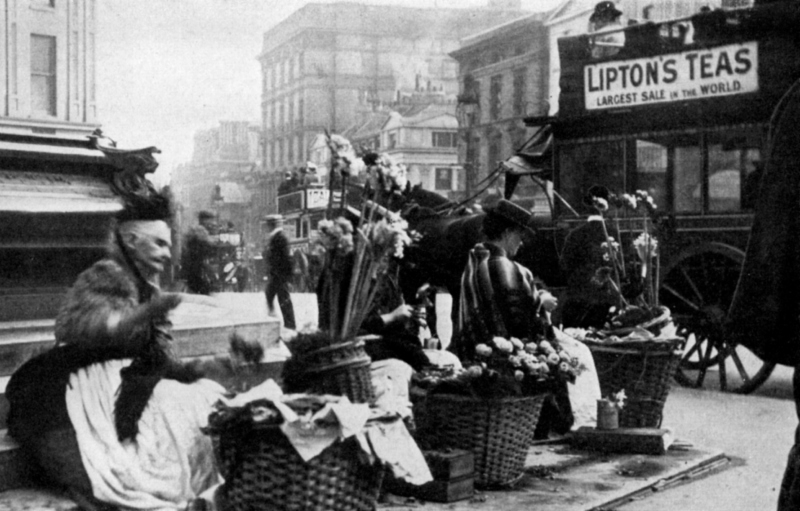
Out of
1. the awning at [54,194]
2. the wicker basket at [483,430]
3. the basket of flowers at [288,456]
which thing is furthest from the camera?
the wicker basket at [483,430]

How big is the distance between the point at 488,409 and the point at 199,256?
3593mm

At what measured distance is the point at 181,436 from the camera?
4.58 m

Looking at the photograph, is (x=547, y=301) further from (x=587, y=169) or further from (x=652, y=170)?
(x=587, y=169)

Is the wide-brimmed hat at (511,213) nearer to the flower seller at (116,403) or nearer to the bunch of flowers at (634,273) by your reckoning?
the bunch of flowers at (634,273)

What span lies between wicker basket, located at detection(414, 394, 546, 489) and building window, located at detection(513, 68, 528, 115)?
2228 cm

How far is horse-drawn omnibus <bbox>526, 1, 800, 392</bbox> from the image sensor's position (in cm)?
965

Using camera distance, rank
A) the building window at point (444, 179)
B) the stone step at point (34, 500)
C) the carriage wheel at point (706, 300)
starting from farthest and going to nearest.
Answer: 1. the building window at point (444, 179)
2. the carriage wheel at point (706, 300)
3. the stone step at point (34, 500)

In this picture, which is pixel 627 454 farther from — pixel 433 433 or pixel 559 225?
pixel 559 225

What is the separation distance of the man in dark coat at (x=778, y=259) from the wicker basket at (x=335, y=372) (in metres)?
2.47

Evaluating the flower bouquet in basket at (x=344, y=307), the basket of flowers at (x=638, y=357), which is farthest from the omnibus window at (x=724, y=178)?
the flower bouquet in basket at (x=344, y=307)

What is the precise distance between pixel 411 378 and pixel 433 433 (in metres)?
0.41

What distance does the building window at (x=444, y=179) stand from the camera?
25.4 metres

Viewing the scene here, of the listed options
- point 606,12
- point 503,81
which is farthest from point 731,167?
point 503,81

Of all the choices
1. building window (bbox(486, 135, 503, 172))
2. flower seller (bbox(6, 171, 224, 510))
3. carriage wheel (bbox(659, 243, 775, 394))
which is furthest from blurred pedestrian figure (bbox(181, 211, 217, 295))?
building window (bbox(486, 135, 503, 172))
